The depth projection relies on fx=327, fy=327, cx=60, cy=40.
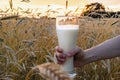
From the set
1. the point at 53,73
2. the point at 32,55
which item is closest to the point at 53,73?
the point at 53,73

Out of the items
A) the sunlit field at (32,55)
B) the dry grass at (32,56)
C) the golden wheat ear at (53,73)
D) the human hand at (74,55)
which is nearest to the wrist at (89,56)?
the human hand at (74,55)

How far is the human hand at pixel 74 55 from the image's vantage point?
115 centimetres

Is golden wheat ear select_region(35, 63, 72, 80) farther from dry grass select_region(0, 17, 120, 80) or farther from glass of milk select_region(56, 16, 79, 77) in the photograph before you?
dry grass select_region(0, 17, 120, 80)

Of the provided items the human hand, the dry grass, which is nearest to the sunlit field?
the dry grass

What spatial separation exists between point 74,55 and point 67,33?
0.11m

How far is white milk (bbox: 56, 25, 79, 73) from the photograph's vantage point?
1215 millimetres

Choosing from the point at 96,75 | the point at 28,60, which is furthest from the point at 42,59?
the point at 96,75

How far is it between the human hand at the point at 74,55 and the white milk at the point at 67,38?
23mm

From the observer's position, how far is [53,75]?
14.9 inches

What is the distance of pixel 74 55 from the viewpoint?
1252mm

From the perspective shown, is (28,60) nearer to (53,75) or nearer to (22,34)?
(22,34)

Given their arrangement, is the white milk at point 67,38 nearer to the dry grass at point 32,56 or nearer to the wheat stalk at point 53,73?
the dry grass at point 32,56

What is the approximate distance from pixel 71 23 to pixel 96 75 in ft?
4.10

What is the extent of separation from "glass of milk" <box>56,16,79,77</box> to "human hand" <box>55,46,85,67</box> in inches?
0.8
